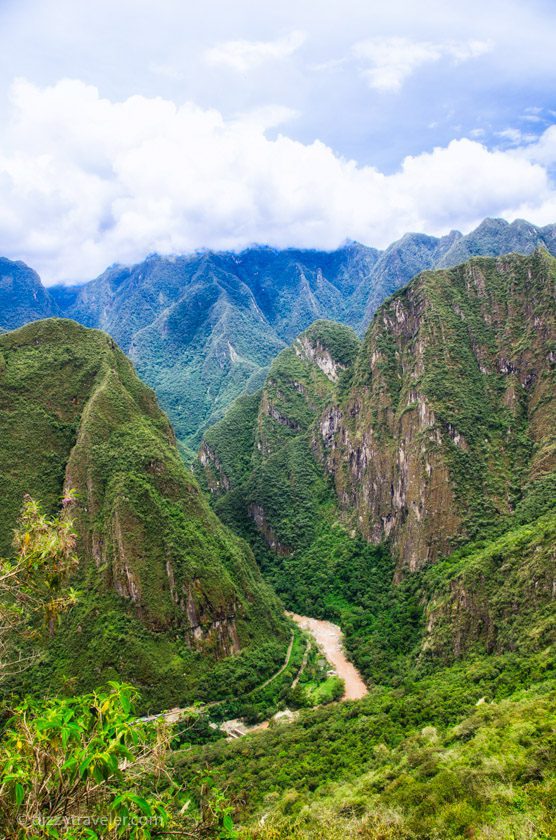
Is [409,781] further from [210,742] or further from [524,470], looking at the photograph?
[524,470]

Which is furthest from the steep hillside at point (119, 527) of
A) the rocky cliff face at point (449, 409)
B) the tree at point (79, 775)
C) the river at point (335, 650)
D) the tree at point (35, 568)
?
the tree at point (79, 775)

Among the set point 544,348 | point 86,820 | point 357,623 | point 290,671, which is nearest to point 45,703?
point 86,820

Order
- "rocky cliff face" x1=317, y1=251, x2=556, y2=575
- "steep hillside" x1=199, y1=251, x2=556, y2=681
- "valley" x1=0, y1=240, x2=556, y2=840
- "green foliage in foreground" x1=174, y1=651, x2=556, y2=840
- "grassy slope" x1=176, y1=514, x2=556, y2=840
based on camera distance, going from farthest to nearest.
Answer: "rocky cliff face" x1=317, y1=251, x2=556, y2=575, "steep hillside" x1=199, y1=251, x2=556, y2=681, "valley" x1=0, y1=240, x2=556, y2=840, "grassy slope" x1=176, y1=514, x2=556, y2=840, "green foliage in foreground" x1=174, y1=651, x2=556, y2=840

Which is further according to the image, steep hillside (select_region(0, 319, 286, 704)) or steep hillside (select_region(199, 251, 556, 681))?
steep hillside (select_region(199, 251, 556, 681))

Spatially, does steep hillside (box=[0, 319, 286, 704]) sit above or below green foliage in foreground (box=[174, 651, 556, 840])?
above

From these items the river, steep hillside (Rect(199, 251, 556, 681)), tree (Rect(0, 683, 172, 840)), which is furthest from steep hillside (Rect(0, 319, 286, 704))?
tree (Rect(0, 683, 172, 840))

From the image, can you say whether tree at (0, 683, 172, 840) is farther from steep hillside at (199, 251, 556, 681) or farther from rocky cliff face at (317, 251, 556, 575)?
rocky cliff face at (317, 251, 556, 575)
